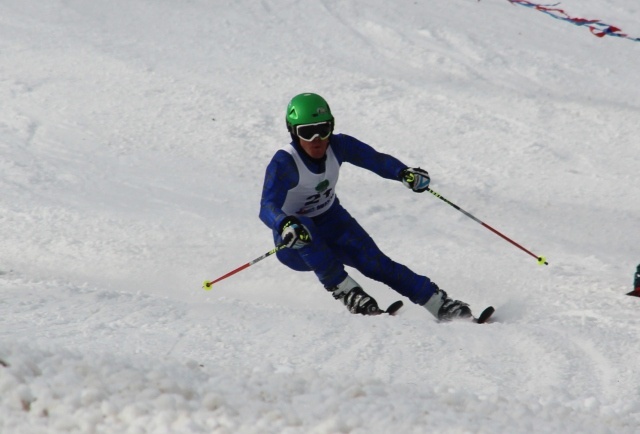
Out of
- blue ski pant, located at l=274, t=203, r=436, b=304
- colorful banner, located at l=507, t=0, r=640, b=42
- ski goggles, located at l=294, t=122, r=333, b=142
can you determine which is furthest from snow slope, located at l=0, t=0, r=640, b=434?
ski goggles, located at l=294, t=122, r=333, b=142

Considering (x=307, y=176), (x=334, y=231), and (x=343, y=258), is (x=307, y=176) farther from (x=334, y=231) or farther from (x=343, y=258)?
(x=343, y=258)

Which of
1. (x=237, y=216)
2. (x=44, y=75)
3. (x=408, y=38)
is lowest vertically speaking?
(x=237, y=216)

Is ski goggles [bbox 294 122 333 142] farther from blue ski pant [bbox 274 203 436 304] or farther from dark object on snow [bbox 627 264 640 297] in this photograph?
dark object on snow [bbox 627 264 640 297]

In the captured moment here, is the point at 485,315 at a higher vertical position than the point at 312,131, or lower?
lower

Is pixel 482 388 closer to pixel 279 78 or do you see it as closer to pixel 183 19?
pixel 279 78

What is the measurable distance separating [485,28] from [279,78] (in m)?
3.49

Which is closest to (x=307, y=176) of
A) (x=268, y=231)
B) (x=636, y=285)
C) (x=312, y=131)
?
(x=312, y=131)

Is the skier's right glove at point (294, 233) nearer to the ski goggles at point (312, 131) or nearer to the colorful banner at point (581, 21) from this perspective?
the ski goggles at point (312, 131)

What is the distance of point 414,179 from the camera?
20.2 feet

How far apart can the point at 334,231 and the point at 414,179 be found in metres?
0.69

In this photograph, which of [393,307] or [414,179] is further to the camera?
[414,179]

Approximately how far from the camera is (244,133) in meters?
9.68

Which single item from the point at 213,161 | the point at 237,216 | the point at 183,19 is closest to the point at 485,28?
the point at 183,19

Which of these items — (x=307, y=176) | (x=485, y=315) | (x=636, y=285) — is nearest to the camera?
(x=485, y=315)
